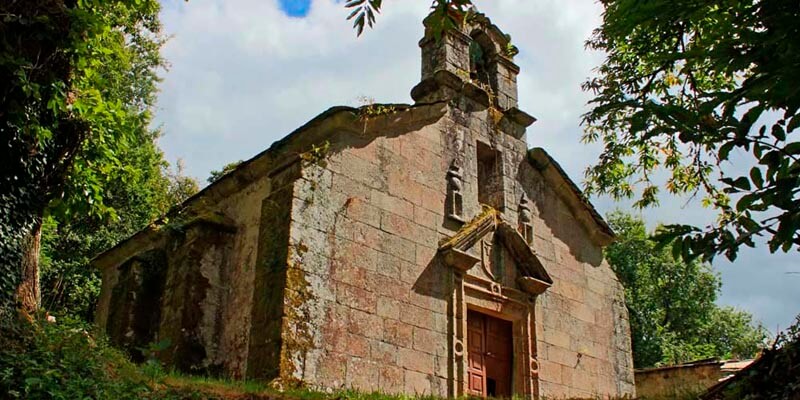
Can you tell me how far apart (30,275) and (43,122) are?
1.77 metres

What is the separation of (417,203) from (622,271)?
22865mm

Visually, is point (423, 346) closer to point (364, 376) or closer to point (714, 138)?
point (364, 376)

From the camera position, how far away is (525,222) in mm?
13820

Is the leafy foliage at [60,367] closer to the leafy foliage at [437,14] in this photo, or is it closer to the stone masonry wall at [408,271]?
the stone masonry wall at [408,271]

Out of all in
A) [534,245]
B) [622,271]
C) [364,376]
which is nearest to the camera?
[364,376]

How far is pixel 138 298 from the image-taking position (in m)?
12.8

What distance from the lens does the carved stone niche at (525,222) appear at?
13.8 meters

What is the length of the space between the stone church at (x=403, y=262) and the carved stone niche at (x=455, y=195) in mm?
24

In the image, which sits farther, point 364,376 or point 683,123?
point 364,376

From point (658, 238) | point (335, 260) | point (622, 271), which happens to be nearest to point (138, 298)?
point (335, 260)

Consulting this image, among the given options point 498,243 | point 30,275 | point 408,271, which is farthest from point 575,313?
point 30,275

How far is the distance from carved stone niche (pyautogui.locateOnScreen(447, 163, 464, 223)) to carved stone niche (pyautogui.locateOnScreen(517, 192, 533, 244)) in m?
1.41

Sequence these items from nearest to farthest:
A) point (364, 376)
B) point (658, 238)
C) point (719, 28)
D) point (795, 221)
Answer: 1. point (795, 221)
2. point (658, 238)
3. point (719, 28)
4. point (364, 376)

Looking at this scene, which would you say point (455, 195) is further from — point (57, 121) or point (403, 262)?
point (57, 121)
